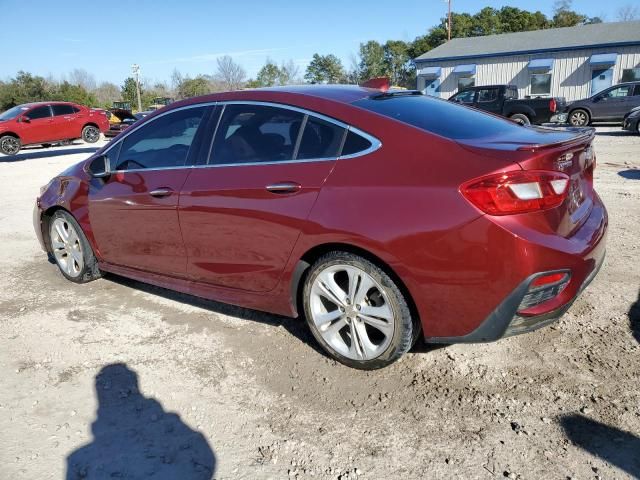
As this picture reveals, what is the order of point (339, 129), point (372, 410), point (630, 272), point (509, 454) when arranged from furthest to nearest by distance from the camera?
point (630, 272) < point (339, 129) < point (372, 410) < point (509, 454)

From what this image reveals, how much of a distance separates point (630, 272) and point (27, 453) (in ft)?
14.5

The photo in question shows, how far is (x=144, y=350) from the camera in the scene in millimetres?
3551

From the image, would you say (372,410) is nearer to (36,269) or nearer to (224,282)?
(224,282)

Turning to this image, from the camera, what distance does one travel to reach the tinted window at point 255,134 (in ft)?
10.6

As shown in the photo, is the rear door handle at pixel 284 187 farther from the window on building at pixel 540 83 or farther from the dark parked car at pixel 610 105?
the window on building at pixel 540 83

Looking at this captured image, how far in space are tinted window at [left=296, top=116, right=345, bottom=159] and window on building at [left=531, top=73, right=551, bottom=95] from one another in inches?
1281

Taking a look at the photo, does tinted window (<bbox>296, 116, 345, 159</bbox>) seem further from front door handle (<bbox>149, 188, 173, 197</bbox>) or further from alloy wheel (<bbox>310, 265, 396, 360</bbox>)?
front door handle (<bbox>149, 188, 173, 197</bbox>)

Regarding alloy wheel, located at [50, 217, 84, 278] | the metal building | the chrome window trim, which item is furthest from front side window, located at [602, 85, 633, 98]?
alloy wheel, located at [50, 217, 84, 278]

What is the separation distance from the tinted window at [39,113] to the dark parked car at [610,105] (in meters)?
19.6

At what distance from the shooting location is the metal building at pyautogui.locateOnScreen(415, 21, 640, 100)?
29062 mm

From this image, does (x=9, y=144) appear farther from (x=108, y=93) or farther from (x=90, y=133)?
(x=108, y=93)

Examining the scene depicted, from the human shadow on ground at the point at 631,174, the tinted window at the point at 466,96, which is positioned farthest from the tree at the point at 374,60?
the human shadow on ground at the point at 631,174

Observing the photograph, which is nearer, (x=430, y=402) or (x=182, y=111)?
(x=430, y=402)

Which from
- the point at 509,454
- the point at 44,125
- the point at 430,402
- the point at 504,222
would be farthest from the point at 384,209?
the point at 44,125
